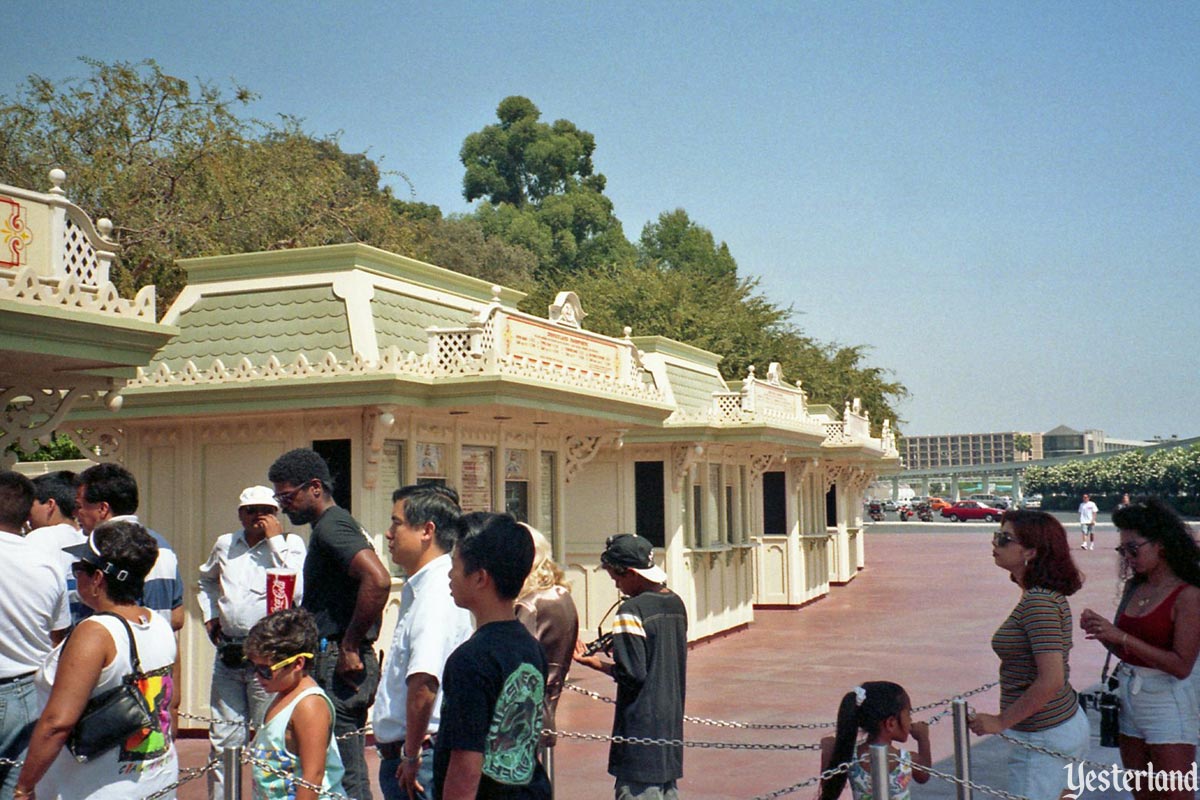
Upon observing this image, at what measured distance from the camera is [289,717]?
4254 mm

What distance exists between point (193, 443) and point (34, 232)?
3973 millimetres

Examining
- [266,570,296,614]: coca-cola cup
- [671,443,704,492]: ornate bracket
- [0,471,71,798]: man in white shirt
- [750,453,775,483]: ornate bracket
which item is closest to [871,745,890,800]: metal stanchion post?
[266,570,296,614]: coca-cola cup

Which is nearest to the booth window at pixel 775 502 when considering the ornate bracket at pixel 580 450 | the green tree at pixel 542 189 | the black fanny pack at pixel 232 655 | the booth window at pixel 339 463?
the ornate bracket at pixel 580 450

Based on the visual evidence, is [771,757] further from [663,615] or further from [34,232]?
[34,232]

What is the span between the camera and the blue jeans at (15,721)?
4.69 m

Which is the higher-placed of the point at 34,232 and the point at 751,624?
the point at 34,232

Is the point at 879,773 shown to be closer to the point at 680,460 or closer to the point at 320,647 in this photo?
the point at 320,647

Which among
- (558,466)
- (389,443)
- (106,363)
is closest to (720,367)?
(558,466)

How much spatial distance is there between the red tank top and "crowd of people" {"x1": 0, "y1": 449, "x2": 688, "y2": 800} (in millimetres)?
1994

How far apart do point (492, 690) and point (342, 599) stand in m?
2.29

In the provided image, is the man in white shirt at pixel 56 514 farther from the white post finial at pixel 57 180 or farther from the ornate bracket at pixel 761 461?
the ornate bracket at pixel 761 461

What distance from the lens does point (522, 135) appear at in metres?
66.5

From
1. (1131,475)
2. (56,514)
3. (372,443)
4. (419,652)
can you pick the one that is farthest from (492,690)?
(1131,475)

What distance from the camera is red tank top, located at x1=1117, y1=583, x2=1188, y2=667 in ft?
17.4
